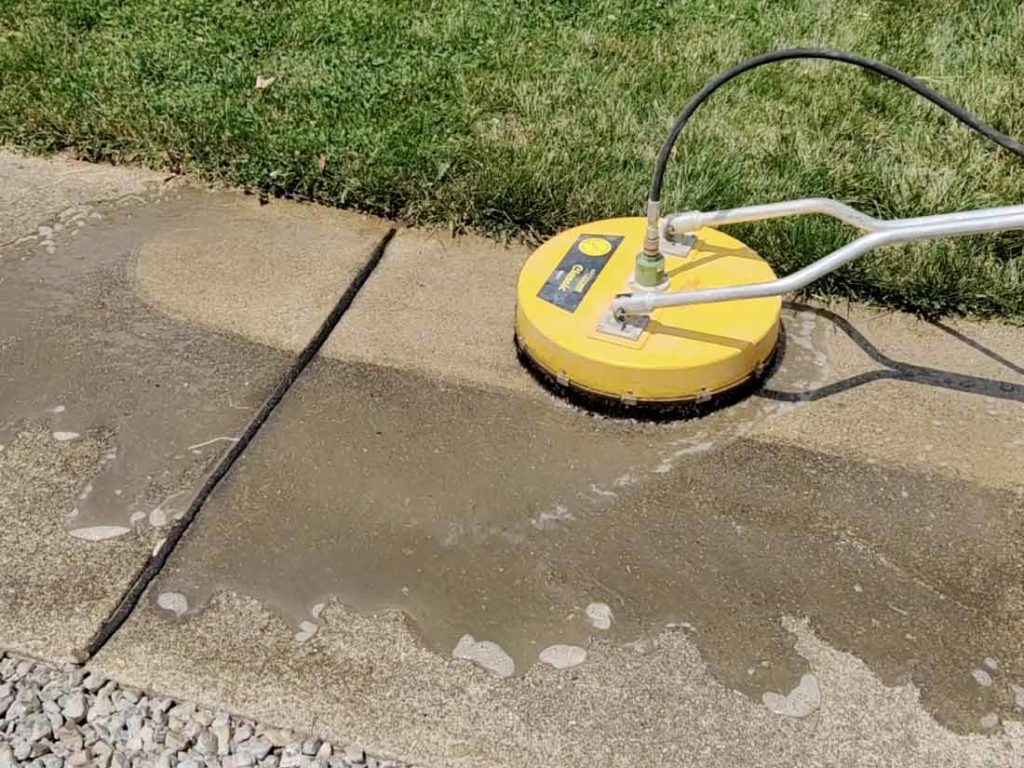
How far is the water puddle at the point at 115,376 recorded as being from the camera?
2.35 metres

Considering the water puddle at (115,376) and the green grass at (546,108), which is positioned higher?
the green grass at (546,108)

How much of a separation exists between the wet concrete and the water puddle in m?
0.14

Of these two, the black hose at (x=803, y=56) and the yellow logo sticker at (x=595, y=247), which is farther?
the yellow logo sticker at (x=595, y=247)

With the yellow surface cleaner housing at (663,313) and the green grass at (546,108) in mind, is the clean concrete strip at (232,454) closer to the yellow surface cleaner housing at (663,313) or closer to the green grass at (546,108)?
the green grass at (546,108)

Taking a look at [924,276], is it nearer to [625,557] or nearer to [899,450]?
[899,450]

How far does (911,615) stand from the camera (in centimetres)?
207

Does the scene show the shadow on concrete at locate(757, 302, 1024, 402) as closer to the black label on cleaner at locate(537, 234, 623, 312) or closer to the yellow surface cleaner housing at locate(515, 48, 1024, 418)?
the yellow surface cleaner housing at locate(515, 48, 1024, 418)

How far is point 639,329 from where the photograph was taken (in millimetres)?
2438

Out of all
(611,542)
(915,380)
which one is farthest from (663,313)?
(915,380)

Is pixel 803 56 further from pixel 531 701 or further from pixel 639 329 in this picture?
pixel 531 701

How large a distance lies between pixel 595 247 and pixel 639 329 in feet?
1.16

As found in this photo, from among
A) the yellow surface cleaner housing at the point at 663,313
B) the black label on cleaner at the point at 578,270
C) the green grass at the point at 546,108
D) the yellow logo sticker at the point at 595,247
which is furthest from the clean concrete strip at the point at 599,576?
the green grass at the point at 546,108

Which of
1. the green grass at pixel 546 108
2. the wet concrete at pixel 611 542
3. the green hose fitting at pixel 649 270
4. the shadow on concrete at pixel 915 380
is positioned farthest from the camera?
the green grass at pixel 546 108

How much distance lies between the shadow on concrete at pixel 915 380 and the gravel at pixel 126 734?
4.42 feet
